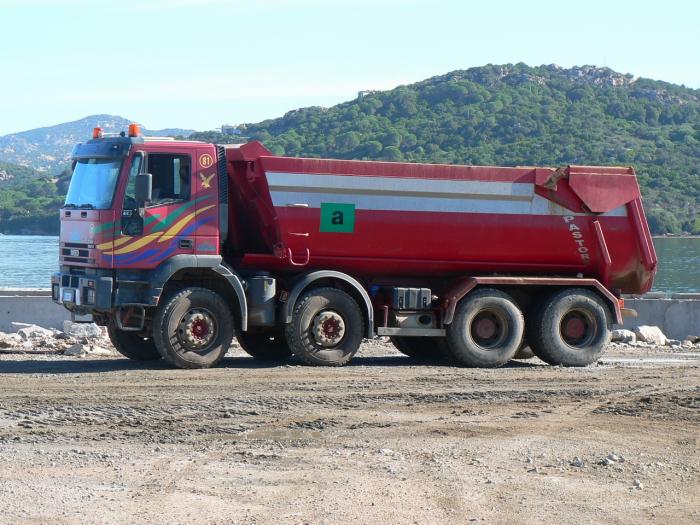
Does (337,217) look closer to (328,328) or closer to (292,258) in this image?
(292,258)

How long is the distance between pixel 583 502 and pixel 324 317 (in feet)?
23.3

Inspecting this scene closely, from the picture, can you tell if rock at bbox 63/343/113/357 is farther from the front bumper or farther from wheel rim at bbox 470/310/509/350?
wheel rim at bbox 470/310/509/350

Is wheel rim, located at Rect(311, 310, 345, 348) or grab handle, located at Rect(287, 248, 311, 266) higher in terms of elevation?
grab handle, located at Rect(287, 248, 311, 266)

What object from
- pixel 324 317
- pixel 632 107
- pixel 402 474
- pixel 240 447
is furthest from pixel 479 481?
pixel 632 107

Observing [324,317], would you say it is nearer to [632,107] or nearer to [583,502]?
[583,502]

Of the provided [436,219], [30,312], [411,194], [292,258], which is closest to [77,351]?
[30,312]

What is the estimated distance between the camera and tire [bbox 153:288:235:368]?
14219 mm

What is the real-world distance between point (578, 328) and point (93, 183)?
7.06m

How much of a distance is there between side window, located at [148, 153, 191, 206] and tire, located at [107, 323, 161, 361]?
229 centimetres

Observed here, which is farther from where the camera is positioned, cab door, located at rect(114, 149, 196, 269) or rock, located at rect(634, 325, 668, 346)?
rock, located at rect(634, 325, 668, 346)

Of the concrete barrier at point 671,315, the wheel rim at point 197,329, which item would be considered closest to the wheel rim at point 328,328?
the wheel rim at point 197,329

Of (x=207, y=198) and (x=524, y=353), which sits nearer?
(x=207, y=198)

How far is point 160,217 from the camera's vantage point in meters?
14.1

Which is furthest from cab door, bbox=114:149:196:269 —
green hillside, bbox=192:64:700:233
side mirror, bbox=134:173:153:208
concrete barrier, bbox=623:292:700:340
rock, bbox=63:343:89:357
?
green hillside, bbox=192:64:700:233
